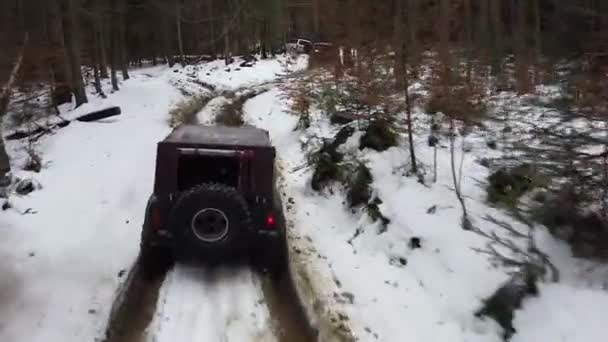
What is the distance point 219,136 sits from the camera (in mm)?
10258

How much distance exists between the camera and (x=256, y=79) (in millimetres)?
Answer: 40969

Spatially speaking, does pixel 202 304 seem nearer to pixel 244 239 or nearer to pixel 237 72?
pixel 244 239

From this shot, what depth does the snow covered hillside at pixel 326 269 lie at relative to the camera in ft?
24.3

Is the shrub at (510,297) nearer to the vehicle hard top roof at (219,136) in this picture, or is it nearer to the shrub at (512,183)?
the shrub at (512,183)

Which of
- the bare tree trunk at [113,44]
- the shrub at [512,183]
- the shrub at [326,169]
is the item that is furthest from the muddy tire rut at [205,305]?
the bare tree trunk at [113,44]

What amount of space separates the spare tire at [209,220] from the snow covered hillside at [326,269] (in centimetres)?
54

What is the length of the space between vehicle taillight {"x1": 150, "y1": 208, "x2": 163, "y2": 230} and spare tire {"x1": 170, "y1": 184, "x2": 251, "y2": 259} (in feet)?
0.94

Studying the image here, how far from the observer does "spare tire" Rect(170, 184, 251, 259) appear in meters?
8.57

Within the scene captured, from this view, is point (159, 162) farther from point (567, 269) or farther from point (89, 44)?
point (89, 44)

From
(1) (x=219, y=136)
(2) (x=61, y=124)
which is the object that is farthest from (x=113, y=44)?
(1) (x=219, y=136)

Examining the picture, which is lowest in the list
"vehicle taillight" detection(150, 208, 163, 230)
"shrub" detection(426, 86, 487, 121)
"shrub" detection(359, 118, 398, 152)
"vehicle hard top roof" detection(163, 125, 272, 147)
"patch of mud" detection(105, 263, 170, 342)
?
"patch of mud" detection(105, 263, 170, 342)

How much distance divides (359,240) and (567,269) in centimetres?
378

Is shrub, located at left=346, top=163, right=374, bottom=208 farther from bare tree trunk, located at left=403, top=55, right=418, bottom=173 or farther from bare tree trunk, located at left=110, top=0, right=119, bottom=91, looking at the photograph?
bare tree trunk, located at left=110, top=0, right=119, bottom=91

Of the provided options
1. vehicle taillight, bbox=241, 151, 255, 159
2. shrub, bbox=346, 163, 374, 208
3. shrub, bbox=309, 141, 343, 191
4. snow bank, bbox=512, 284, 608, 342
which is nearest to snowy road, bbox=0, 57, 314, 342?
vehicle taillight, bbox=241, 151, 255, 159
